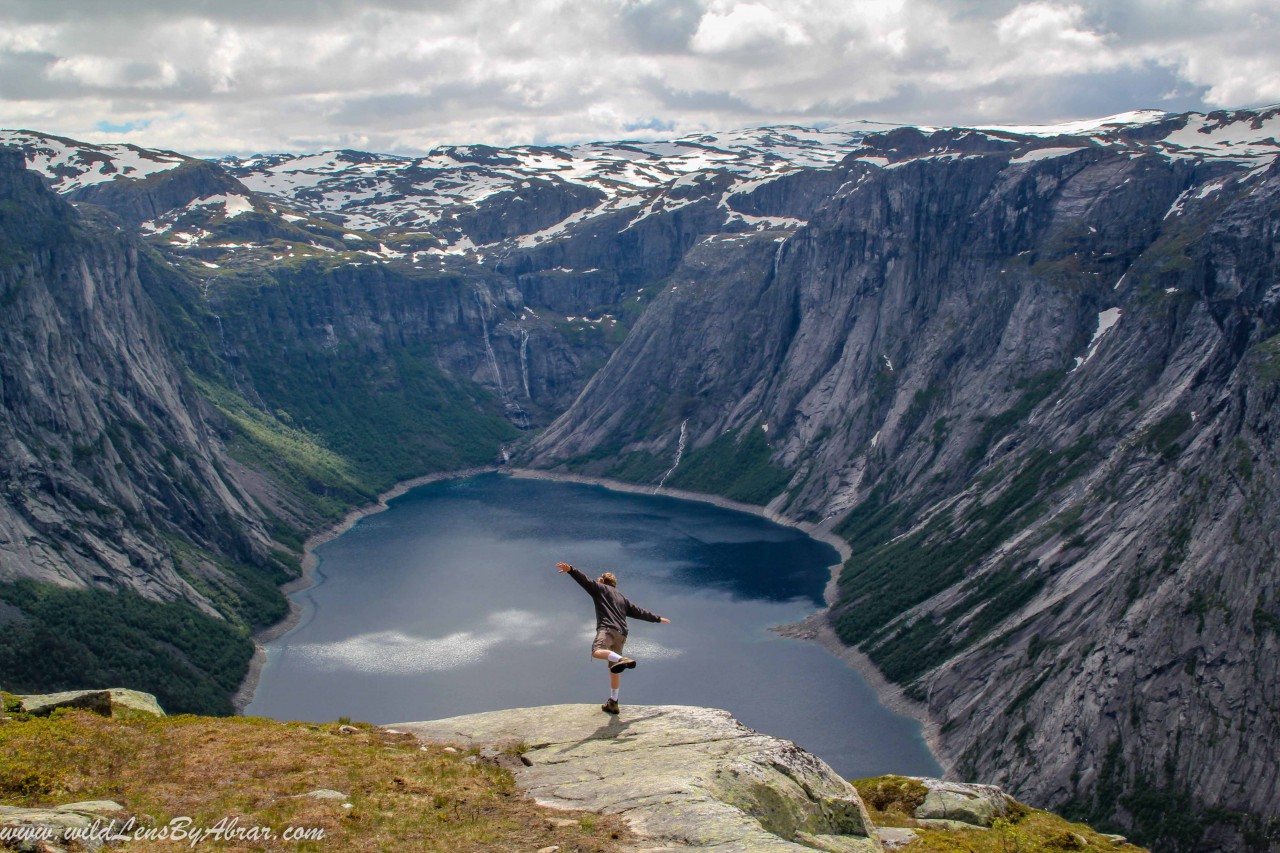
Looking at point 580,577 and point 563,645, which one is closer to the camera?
point 580,577

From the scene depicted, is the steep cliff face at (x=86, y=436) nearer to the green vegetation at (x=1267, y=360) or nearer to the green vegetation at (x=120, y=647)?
the green vegetation at (x=120, y=647)

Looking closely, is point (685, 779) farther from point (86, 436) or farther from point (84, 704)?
point (86, 436)

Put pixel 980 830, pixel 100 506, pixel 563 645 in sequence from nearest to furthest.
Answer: pixel 980 830, pixel 563 645, pixel 100 506

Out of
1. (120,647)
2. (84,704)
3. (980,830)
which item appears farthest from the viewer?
(120,647)

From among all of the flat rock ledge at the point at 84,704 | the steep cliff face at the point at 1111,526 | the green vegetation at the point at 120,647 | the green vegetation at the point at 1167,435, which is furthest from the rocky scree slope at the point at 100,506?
the green vegetation at the point at 1167,435

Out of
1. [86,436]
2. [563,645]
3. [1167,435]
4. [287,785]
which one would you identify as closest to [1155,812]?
[1167,435]

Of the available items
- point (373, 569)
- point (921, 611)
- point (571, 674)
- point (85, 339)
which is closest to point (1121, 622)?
point (921, 611)

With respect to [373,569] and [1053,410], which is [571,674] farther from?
[1053,410]
